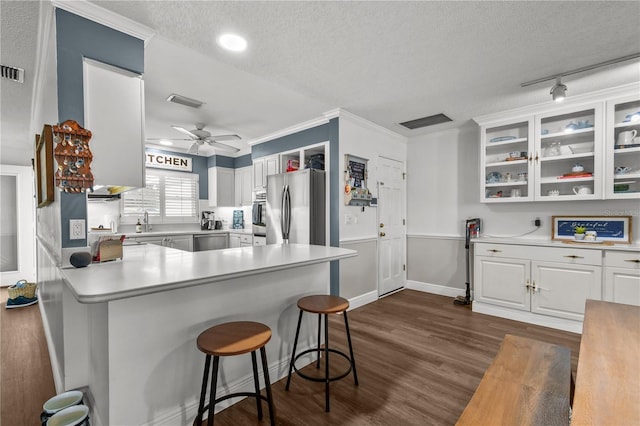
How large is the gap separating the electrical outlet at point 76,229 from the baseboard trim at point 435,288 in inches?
183

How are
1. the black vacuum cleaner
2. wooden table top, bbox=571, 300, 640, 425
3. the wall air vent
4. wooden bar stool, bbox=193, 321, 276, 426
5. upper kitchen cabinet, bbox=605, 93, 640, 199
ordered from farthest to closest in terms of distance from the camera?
the black vacuum cleaner
the wall air vent
upper kitchen cabinet, bbox=605, 93, 640, 199
wooden bar stool, bbox=193, 321, 276, 426
wooden table top, bbox=571, 300, 640, 425

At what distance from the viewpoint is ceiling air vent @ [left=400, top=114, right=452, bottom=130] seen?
406 centimetres

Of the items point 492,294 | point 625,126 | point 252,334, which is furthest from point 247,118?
point 625,126

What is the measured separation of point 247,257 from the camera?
6.81 ft

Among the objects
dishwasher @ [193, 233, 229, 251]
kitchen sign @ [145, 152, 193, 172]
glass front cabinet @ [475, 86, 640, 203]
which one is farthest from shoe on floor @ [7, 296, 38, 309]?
glass front cabinet @ [475, 86, 640, 203]

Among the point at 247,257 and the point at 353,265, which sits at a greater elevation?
the point at 247,257

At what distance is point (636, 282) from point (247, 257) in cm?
379

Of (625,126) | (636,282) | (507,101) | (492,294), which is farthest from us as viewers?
(492,294)

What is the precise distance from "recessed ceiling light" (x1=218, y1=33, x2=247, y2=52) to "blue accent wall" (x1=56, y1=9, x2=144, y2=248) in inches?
30.2

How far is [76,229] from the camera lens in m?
1.83

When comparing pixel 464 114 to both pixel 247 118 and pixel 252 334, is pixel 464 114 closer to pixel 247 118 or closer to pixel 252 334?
pixel 247 118

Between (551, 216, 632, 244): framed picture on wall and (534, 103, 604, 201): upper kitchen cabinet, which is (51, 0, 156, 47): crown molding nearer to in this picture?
(534, 103, 604, 201): upper kitchen cabinet

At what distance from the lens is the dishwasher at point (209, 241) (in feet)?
18.4

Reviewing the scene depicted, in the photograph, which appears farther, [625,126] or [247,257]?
[625,126]
